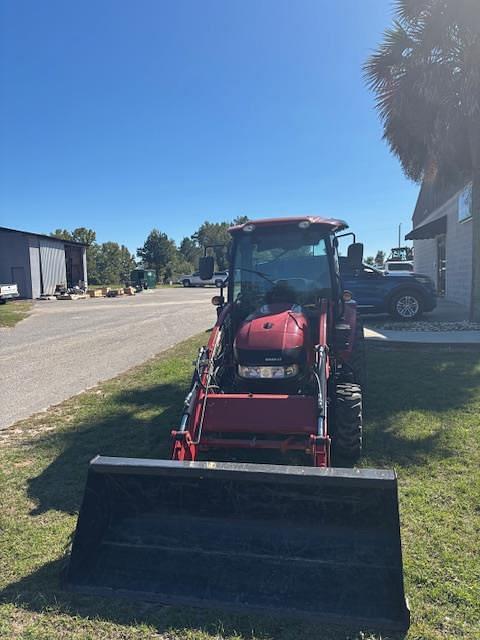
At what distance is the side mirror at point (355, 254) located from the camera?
586 centimetres

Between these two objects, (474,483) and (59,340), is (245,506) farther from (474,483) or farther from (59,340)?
(59,340)

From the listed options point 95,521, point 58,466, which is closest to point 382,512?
point 95,521

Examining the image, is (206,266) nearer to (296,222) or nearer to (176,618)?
(296,222)

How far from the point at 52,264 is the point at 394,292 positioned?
27.6 meters

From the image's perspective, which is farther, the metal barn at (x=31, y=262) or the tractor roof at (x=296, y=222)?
the metal barn at (x=31, y=262)

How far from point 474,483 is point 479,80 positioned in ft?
33.4

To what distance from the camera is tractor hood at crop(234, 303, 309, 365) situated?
14.1 feet

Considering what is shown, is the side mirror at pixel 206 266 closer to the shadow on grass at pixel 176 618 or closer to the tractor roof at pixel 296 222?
the tractor roof at pixel 296 222

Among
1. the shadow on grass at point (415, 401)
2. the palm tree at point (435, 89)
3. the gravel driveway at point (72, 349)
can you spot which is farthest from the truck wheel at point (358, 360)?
the palm tree at point (435, 89)

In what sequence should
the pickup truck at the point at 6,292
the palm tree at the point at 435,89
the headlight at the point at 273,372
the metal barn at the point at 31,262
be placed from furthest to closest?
the metal barn at the point at 31,262, the pickup truck at the point at 6,292, the palm tree at the point at 435,89, the headlight at the point at 273,372

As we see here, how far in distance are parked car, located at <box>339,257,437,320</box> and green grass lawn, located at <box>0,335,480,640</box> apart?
20.0 ft

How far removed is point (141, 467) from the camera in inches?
122

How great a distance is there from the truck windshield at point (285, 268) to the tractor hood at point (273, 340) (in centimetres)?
62

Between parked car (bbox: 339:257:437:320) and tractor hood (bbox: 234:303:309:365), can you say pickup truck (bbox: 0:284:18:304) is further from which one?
tractor hood (bbox: 234:303:309:365)
